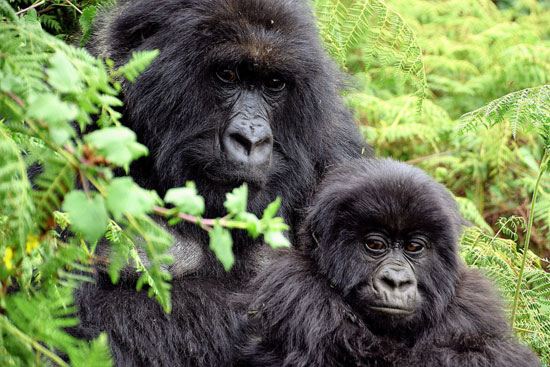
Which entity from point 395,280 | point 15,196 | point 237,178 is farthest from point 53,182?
point 395,280

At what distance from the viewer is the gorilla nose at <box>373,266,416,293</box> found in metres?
2.78

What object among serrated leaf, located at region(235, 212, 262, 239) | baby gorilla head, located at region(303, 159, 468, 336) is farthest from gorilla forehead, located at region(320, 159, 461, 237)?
serrated leaf, located at region(235, 212, 262, 239)

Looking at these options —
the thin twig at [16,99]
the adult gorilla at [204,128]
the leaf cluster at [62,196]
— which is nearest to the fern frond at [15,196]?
the leaf cluster at [62,196]

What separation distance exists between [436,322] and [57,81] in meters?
2.12

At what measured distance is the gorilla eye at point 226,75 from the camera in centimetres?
327

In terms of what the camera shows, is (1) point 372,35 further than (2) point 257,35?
Yes

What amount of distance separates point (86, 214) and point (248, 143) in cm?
175

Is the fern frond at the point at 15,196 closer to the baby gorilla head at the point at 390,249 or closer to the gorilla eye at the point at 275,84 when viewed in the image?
the baby gorilla head at the point at 390,249

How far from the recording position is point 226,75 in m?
3.28

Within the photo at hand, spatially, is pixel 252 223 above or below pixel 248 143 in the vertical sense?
above

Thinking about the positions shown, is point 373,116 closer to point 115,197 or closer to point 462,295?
point 462,295

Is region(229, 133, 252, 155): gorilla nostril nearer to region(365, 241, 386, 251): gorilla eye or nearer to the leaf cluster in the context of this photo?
region(365, 241, 386, 251): gorilla eye

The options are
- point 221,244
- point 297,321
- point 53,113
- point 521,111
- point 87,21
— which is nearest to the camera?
point 53,113

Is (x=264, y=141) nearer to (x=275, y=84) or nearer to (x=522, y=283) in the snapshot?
(x=275, y=84)
